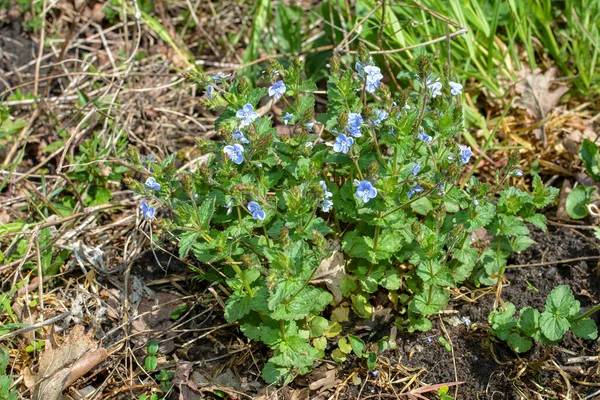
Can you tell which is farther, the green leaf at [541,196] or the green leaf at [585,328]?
the green leaf at [541,196]

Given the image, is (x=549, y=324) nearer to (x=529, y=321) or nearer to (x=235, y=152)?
(x=529, y=321)

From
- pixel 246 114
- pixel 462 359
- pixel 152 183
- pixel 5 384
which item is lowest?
pixel 462 359

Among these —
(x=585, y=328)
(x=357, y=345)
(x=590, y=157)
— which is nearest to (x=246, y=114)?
(x=357, y=345)

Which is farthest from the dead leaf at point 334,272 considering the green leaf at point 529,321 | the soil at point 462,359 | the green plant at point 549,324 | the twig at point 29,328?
the twig at point 29,328

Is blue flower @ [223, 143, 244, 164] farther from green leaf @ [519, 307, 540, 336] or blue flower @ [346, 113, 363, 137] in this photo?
green leaf @ [519, 307, 540, 336]

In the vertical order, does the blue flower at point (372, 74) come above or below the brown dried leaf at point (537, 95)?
above

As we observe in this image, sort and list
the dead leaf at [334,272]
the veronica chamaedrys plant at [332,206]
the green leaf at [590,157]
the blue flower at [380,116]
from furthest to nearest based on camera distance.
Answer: the green leaf at [590,157] < the dead leaf at [334,272] < the blue flower at [380,116] < the veronica chamaedrys plant at [332,206]

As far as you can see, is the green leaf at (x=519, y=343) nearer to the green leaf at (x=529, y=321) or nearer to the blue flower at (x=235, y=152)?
the green leaf at (x=529, y=321)
